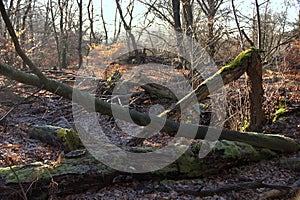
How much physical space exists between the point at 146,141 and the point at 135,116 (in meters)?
2.45

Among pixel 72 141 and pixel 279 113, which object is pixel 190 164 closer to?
pixel 72 141

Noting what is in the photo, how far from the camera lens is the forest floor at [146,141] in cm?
409

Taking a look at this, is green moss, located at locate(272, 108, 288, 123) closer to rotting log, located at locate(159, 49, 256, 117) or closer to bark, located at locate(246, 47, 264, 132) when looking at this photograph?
bark, located at locate(246, 47, 264, 132)

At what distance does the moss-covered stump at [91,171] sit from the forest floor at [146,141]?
0.12m

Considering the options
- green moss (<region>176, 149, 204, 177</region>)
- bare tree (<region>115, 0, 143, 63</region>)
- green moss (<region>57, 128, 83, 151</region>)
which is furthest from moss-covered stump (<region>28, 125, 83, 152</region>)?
bare tree (<region>115, 0, 143, 63</region>)

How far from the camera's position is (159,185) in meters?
4.30

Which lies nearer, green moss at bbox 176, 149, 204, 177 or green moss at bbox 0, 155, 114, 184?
green moss at bbox 0, 155, 114, 184

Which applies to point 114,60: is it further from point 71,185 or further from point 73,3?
point 73,3

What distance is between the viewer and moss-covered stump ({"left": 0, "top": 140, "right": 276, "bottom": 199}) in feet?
12.6

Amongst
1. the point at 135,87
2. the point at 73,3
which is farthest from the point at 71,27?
the point at 135,87

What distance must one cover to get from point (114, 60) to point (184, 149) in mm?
8543

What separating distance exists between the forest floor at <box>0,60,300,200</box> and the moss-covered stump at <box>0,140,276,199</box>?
4.5 inches

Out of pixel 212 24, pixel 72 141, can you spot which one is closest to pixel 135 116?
pixel 72 141

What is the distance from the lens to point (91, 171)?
4152 mm
